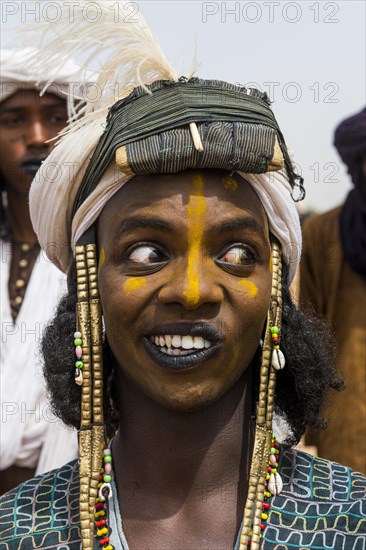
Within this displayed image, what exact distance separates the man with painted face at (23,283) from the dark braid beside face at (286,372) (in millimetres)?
1550

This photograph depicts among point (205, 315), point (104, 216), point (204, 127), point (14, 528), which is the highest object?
point (204, 127)

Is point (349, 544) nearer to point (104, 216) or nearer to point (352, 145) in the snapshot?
point (104, 216)

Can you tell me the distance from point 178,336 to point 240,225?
1.14ft

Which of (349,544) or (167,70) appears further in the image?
(167,70)

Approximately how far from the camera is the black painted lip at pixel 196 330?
3.30 m

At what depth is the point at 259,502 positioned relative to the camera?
11.2 ft

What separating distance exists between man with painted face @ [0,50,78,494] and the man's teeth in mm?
1950

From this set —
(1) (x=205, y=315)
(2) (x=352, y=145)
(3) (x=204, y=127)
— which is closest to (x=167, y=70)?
(3) (x=204, y=127)

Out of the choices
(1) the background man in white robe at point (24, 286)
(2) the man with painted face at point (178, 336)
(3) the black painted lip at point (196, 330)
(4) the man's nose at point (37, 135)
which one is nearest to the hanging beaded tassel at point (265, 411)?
(2) the man with painted face at point (178, 336)

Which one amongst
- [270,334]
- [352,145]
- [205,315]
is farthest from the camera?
[352,145]

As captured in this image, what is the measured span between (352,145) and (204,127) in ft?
10.5

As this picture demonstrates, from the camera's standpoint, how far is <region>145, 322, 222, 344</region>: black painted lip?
130 inches

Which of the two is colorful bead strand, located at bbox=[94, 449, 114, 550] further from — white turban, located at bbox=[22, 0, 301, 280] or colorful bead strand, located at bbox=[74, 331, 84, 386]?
white turban, located at bbox=[22, 0, 301, 280]

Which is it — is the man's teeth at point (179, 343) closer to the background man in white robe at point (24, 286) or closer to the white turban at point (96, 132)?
the white turban at point (96, 132)
